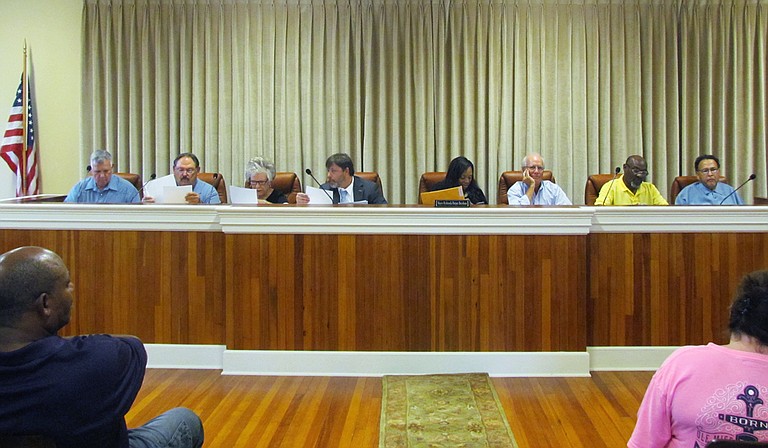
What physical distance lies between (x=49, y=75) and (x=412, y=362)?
471 cm

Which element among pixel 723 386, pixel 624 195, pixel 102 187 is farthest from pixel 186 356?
pixel 723 386

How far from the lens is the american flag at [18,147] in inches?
266

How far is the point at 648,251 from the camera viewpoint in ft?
13.9

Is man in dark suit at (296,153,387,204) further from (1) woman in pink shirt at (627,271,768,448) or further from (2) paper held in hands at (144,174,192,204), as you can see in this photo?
(1) woman in pink shirt at (627,271,768,448)

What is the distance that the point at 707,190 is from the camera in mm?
5488

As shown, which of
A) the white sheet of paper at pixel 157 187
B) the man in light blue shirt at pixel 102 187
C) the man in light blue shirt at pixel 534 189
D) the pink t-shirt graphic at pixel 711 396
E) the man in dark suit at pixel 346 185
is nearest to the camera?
the pink t-shirt graphic at pixel 711 396

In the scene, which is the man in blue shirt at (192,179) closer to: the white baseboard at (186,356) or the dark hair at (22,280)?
the white baseboard at (186,356)

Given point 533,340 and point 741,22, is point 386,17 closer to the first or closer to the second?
point 741,22

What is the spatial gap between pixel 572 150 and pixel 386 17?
201cm

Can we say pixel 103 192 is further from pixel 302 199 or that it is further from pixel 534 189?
pixel 534 189

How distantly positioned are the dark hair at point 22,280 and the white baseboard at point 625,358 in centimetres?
312

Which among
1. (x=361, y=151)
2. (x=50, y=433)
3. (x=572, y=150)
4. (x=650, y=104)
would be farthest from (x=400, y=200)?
(x=50, y=433)

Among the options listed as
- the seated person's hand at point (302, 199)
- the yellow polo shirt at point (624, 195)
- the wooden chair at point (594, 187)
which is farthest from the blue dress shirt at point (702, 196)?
the seated person's hand at point (302, 199)

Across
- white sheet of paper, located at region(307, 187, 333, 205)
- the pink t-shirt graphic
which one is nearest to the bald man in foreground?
the pink t-shirt graphic
